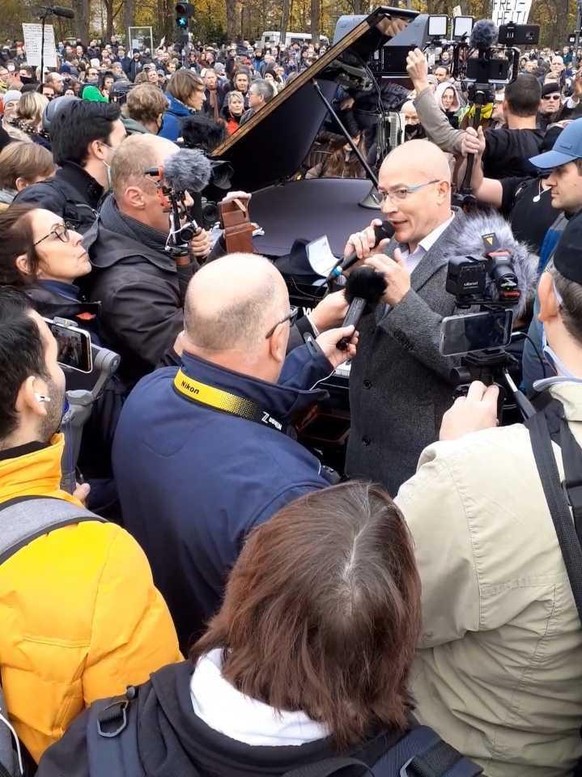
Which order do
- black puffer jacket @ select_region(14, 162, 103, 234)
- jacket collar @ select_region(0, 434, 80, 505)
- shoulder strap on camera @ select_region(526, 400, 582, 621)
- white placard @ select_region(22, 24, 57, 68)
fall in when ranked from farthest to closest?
1. white placard @ select_region(22, 24, 57, 68)
2. black puffer jacket @ select_region(14, 162, 103, 234)
3. jacket collar @ select_region(0, 434, 80, 505)
4. shoulder strap on camera @ select_region(526, 400, 582, 621)

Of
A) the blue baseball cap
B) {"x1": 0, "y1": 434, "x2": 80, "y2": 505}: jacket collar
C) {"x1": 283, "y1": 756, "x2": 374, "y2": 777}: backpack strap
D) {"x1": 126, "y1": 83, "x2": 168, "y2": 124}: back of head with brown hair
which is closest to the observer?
{"x1": 283, "y1": 756, "x2": 374, "y2": 777}: backpack strap

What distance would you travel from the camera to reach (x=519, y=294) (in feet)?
5.92

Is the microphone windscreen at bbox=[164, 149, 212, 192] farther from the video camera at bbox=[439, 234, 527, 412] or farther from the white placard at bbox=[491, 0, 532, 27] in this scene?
the white placard at bbox=[491, 0, 532, 27]

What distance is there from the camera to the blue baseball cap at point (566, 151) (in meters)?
3.39

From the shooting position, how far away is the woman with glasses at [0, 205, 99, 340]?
2611mm

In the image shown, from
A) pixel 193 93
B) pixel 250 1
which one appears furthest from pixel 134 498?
pixel 250 1

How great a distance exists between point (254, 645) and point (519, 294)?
1.16 m

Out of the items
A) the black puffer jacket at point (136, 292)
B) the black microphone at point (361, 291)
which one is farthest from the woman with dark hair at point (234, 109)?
the black microphone at point (361, 291)

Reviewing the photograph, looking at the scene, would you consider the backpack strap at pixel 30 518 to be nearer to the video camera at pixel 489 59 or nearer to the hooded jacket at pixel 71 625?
the hooded jacket at pixel 71 625

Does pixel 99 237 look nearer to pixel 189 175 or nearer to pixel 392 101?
pixel 189 175

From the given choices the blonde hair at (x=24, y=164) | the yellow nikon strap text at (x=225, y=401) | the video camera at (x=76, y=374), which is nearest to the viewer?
the yellow nikon strap text at (x=225, y=401)

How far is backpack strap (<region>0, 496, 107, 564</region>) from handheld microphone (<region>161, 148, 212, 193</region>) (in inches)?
71.9

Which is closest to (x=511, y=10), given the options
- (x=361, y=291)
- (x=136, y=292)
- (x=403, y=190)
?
(x=403, y=190)

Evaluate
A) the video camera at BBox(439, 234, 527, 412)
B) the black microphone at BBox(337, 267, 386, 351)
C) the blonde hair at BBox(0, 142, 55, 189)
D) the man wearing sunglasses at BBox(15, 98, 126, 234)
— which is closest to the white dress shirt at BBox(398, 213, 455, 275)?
the black microphone at BBox(337, 267, 386, 351)
